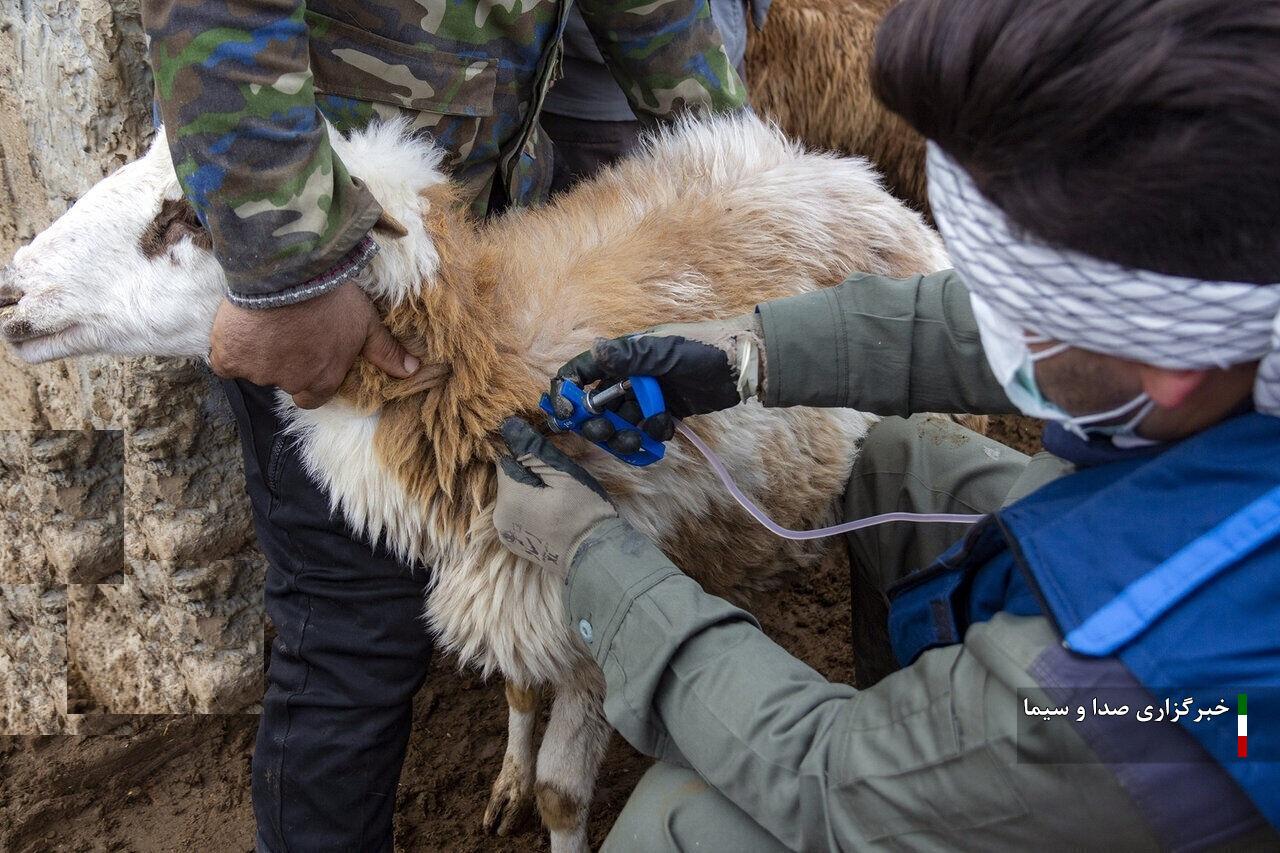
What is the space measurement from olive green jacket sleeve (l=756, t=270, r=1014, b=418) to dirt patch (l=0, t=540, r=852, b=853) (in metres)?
1.71

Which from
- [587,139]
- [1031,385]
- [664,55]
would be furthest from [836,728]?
[587,139]

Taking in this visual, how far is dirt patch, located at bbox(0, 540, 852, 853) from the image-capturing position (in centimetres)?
295

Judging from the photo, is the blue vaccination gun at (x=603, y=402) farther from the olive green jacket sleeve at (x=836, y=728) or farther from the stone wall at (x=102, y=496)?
the stone wall at (x=102, y=496)

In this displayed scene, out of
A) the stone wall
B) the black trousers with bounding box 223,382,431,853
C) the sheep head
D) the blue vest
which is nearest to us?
the blue vest

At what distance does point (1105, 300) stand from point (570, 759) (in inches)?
73.0

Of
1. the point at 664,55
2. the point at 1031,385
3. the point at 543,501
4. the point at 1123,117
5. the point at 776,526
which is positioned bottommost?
the point at 776,526

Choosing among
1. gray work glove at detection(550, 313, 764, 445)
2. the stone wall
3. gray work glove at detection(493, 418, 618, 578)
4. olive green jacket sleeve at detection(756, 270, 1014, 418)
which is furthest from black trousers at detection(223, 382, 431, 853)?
olive green jacket sleeve at detection(756, 270, 1014, 418)

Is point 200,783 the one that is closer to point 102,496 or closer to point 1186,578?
point 102,496

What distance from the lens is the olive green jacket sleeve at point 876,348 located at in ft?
6.40

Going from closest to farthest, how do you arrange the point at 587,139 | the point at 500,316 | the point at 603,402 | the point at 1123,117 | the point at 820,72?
the point at 1123,117, the point at 603,402, the point at 500,316, the point at 587,139, the point at 820,72

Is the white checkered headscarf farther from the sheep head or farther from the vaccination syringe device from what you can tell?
the sheep head

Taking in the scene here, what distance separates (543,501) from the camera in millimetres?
1845

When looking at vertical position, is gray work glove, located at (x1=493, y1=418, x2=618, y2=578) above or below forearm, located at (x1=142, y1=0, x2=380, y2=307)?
below

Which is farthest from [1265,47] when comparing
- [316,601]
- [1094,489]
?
[316,601]
